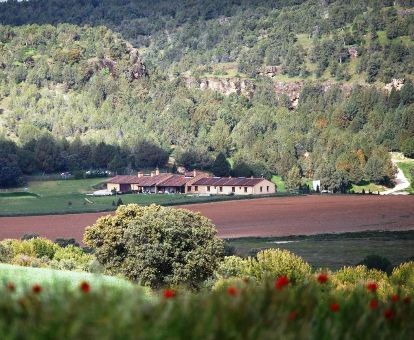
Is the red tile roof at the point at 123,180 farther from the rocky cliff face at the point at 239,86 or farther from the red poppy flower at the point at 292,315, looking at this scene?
the red poppy flower at the point at 292,315

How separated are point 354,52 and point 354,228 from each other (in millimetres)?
103377

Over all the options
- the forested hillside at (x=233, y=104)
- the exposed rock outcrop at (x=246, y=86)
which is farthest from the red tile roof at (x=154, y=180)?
the exposed rock outcrop at (x=246, y=86)

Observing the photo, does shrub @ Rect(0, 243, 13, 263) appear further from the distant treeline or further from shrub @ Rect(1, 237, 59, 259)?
the distant treeline

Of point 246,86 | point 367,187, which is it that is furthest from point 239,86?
point 367,187

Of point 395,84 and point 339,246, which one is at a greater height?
point 395,84

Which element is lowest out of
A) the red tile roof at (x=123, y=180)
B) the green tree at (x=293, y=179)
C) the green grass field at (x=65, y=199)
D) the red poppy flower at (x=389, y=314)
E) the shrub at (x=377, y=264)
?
the green tree at (x=293, y=179)

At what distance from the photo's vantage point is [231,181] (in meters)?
107

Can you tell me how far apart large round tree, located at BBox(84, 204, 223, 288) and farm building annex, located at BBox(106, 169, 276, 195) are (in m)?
61.9

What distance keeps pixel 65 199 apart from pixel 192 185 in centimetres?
1487

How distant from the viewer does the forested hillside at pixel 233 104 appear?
390 feet

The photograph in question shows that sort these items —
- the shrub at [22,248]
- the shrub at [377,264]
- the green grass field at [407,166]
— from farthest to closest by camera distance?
1. the green grass field at [407,166]
2. the shrub at [377,264]
3. the shrub at [22,248]

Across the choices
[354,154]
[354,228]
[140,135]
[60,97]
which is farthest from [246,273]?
[60,97]

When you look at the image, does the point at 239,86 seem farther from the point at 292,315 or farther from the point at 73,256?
the point at 292,315

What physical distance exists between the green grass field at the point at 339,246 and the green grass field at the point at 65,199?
23.0 meters
